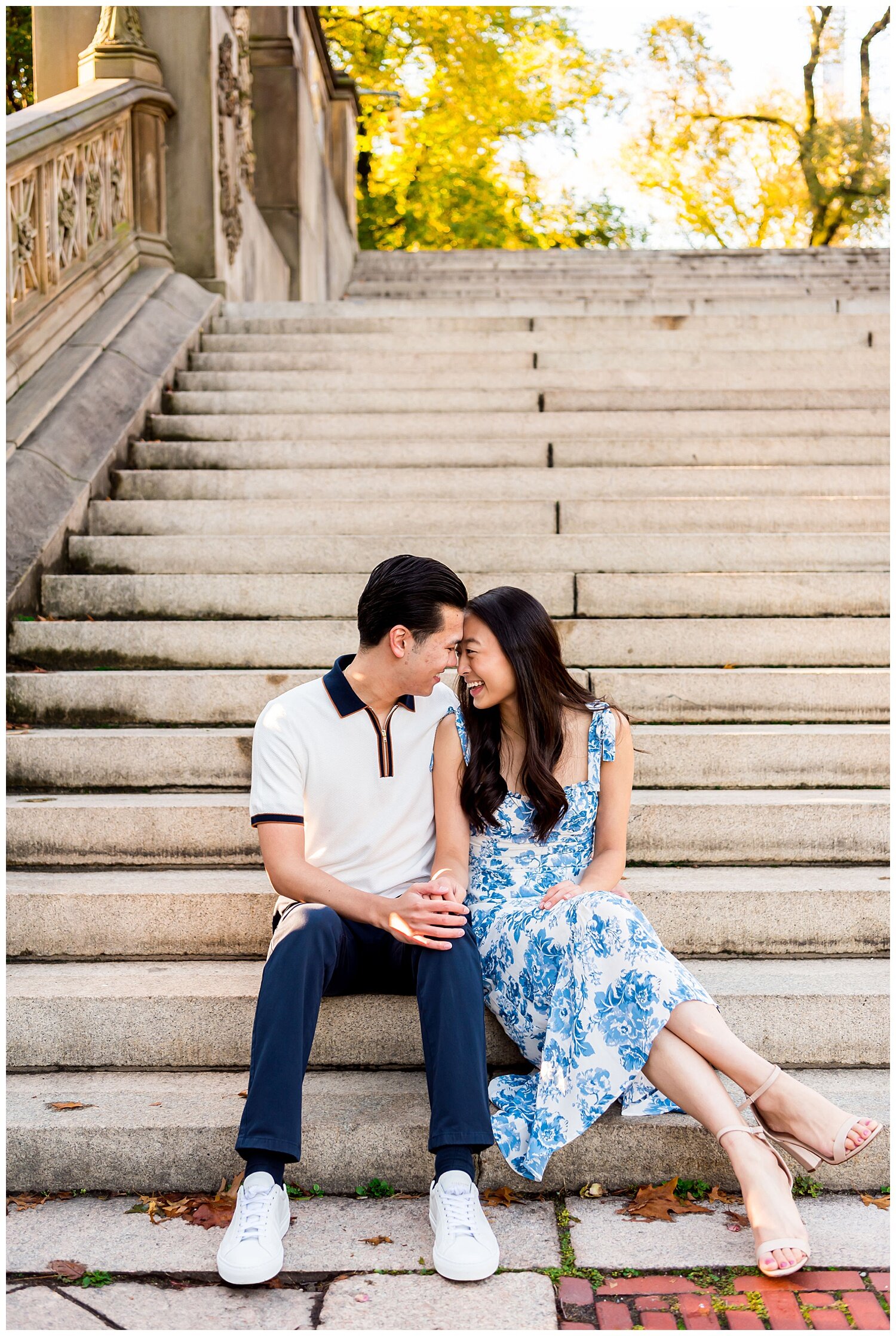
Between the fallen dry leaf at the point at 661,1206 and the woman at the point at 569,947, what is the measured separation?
0.17 metres

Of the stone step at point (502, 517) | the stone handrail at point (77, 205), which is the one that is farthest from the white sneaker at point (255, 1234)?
the stone handrail at point (77, 205)

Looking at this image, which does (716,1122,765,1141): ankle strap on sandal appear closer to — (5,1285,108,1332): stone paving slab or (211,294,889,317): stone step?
(5,1285,108,1332): stone paving slab

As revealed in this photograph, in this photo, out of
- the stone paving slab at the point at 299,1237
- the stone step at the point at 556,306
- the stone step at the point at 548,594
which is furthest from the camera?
the stone step at the point at 556,306

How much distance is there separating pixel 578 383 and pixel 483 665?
159 inches

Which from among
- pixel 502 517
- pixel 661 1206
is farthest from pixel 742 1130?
pixel 502 517

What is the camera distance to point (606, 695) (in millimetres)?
4152

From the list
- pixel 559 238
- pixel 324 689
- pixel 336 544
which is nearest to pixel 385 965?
pixel 324 689

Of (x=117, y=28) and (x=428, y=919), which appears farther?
(x=117, y=28)

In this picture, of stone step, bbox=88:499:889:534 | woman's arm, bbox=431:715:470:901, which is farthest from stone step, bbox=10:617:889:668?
woman's arm, bbox=431:715:470:901

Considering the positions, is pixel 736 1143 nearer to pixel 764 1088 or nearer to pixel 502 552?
pixel 764 1088

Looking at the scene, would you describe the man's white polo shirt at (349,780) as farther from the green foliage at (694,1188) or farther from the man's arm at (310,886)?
the green foliage at (694,1188)

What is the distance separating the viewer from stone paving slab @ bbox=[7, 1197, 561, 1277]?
2367 mm

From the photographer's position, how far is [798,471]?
17.9 feet

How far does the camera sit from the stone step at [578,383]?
20.7 ft
